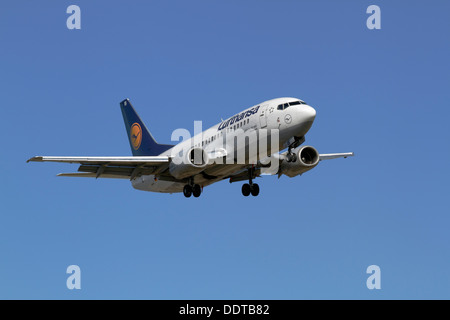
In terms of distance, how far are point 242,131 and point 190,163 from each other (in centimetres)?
350

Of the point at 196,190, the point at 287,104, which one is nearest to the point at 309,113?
the point at 287,104

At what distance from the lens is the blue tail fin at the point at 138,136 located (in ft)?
166

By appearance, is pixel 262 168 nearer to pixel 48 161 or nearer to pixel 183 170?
pixel 183 170

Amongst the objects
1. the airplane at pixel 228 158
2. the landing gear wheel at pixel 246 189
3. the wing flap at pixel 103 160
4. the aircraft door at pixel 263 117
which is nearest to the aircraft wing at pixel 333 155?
the airplane at pixel 228 158

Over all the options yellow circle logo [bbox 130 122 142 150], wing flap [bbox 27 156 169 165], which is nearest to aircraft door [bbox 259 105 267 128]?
wing flap [bbox 27 156 169 165]

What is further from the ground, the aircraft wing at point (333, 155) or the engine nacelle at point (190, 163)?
the aircraft wing at point (333, 155)

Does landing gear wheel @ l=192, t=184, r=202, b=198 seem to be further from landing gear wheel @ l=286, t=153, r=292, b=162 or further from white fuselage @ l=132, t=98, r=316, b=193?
landing gear wheel @ l=286, t=153, r=292, b=162

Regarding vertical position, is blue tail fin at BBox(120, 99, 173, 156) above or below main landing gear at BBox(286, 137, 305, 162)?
above

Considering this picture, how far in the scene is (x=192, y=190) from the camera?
144ft

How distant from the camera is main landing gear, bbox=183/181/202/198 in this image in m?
43.9

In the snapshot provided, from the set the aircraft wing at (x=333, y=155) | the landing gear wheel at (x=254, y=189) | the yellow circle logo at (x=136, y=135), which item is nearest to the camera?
the landing gear wheel at (x=254, y=189)

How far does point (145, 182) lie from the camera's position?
156ft

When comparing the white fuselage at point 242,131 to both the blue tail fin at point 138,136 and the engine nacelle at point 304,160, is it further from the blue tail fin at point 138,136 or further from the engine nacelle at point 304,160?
the blue tail fin at point 138,136

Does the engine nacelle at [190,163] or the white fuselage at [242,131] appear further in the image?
the engine nacelle at [190,163]
